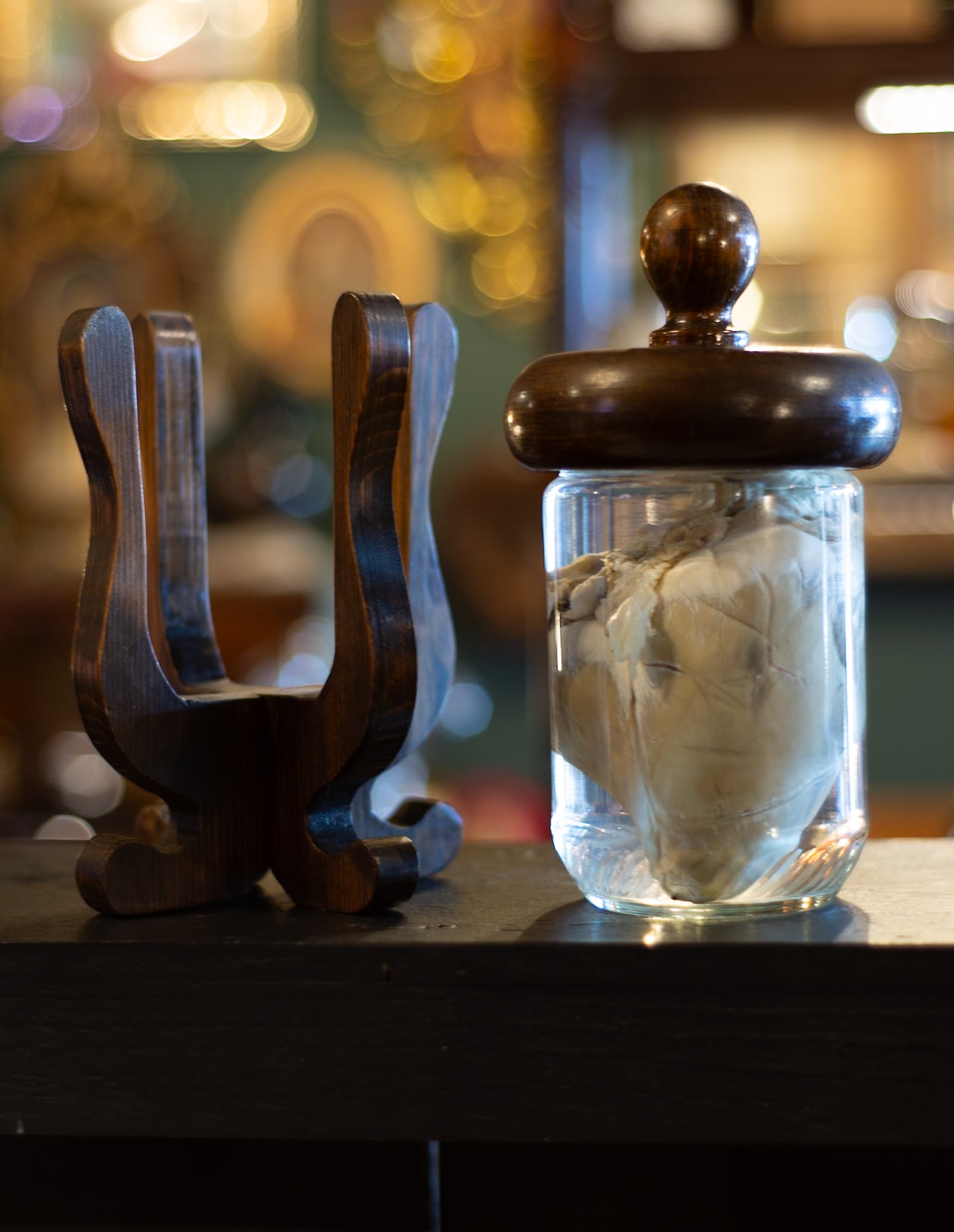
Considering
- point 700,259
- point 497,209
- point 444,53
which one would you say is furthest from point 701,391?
point 444,53

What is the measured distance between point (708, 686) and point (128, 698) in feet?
0.65

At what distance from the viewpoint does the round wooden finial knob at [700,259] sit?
499 millimetres

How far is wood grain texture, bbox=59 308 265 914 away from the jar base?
0.15m

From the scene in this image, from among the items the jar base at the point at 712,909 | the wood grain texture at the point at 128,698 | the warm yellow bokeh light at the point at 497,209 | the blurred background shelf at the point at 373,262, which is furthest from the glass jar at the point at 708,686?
the warm yellow bokeh light at the point at 497,209

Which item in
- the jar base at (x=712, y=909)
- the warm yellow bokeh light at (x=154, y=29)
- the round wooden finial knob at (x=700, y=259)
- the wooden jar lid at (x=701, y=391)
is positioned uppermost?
the warm yellow bokeh light at (x=154, y=29)

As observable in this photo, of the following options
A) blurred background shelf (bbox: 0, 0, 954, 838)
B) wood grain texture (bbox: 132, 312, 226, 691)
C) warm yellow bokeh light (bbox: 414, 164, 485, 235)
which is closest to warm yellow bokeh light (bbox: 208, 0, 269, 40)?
blurred background shelf (bbox: 0, 0, 954, 838)

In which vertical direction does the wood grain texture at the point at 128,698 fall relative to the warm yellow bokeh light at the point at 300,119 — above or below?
below

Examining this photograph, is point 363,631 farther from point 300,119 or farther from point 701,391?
point 300,119

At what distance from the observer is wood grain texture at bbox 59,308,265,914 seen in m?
0.52

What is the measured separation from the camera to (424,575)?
603 millimetres

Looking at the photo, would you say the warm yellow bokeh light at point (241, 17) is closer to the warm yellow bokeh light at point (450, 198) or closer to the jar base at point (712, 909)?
the warm yellow bokeh light at point (450, 198)

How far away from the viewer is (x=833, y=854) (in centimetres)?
51

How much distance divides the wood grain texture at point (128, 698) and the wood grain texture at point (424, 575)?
0.06m

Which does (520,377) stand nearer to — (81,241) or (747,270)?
(747,270)
